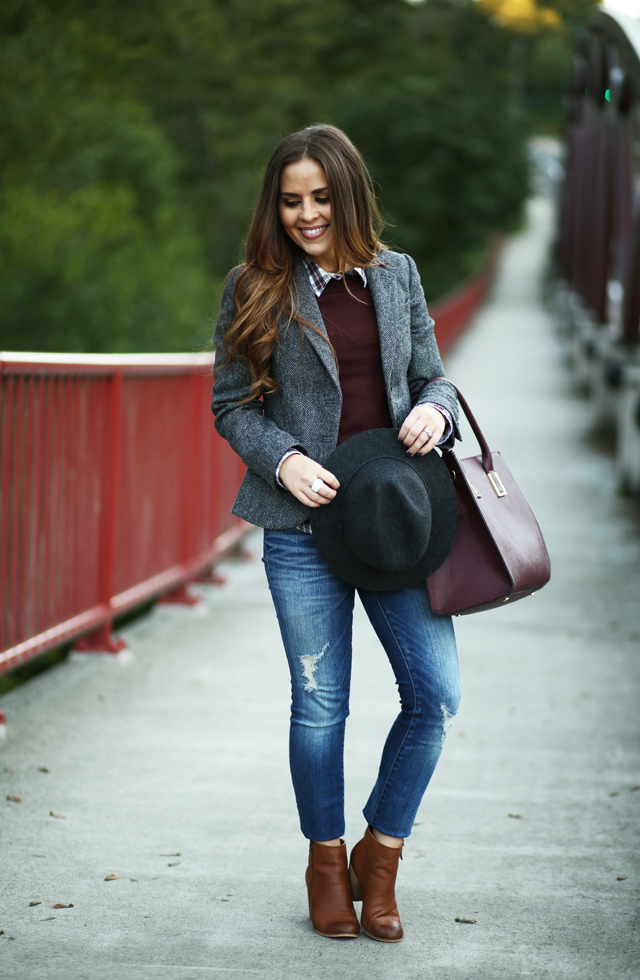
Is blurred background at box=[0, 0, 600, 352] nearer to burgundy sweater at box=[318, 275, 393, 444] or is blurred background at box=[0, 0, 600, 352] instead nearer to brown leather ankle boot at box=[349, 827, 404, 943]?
burgundy sweater at box=[318, 275, 393, 444]

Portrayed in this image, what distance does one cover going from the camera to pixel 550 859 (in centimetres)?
352

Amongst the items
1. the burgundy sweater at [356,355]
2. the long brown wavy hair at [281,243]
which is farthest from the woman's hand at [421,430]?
the long brown wavy hair at [281,243]

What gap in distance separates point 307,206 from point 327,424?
0.52 m

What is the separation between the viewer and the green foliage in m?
21.7

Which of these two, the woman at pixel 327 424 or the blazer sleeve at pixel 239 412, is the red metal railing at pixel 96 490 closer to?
the blazer sleeve at pixel 239 412

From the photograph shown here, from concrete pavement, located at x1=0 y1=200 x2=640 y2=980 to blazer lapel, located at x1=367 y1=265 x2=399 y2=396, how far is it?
141cm

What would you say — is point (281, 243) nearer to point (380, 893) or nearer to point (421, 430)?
point (421, 430)

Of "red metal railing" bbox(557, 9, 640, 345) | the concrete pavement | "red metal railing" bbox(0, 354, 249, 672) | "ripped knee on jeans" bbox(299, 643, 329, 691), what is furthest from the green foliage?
"ripped knee on jeans" bbox(299, 643, 329, 691)

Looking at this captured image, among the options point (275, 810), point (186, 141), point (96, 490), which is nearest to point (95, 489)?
point (96, 490)

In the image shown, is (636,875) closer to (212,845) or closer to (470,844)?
(470,844)

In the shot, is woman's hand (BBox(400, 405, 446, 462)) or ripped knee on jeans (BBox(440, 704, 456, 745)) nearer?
woman's hand (BBox(400, 405, 446, 462))

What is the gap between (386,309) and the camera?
2.84 metres

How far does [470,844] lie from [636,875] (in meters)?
0.51

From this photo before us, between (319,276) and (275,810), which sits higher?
(319,276)
